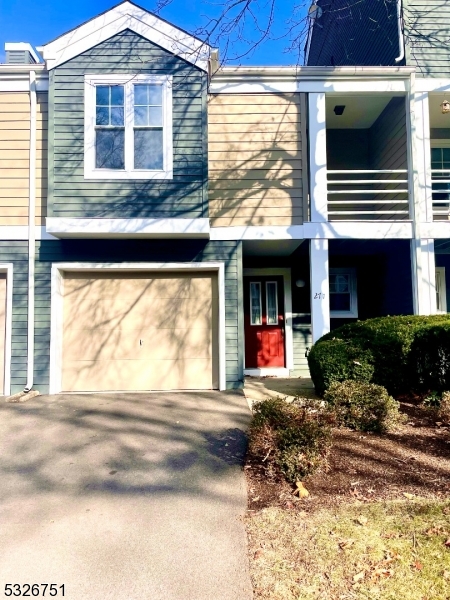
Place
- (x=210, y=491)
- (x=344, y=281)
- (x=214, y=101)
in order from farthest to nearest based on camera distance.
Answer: (x=344, y=281) < (x=214, y=101) < (x=210, y=491)

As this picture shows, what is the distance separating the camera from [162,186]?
740 cm

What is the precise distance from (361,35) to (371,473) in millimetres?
10520

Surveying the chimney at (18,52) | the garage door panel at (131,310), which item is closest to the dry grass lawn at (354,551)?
the garage door panel at (131,310)

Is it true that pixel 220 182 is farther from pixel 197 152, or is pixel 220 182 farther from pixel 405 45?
pixel 405 45

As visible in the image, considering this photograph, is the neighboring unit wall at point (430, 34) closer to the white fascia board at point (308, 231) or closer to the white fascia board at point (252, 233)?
the white fascia board at point (308, 231)

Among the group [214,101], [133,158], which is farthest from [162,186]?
[214,101]

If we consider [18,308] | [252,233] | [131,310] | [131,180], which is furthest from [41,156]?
[252,233]

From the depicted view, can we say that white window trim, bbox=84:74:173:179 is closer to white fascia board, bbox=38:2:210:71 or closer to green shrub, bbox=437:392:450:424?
white fascia board, bbox=38:2:210:71

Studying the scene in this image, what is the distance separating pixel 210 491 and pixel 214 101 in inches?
270

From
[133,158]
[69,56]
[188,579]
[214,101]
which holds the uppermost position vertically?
[69,56]

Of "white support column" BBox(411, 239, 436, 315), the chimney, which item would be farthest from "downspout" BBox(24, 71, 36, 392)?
"white support column" BBox(411, 239, 436, 315)

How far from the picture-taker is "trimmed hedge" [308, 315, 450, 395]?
19.0 feet

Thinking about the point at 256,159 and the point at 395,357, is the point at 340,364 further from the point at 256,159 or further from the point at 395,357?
the point at 256,159

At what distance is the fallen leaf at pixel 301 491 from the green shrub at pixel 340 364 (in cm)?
258
